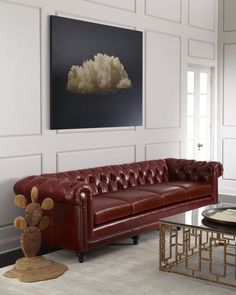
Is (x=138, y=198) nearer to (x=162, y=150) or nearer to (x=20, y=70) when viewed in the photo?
(x=20, y=70)

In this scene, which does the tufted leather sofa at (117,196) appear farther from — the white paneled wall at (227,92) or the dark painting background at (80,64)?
the white paneled wall at (227,92)

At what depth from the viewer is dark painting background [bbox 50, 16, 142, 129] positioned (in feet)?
17.2

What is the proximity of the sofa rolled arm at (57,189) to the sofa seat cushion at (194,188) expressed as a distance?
5.90ft

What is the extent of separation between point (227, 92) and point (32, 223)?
15.4 ft

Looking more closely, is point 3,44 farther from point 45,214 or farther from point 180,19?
point 180,19

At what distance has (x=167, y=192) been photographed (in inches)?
214

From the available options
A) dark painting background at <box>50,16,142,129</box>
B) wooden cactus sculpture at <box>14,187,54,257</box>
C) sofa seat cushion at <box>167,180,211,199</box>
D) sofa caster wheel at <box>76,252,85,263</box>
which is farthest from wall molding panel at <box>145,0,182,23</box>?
sofa caster wheel at <box>76,252,85,263</box>

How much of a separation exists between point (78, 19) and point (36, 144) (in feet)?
4.77

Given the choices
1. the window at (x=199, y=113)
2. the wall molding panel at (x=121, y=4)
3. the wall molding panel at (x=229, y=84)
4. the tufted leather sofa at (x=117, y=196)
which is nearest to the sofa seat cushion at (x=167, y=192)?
the tufted leather sofa at (x=117, y=196)

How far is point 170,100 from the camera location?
23.2ft

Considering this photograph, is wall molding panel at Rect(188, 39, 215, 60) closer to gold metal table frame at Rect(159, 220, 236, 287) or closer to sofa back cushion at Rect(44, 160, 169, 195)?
sofa back cushion at Rect(44, 160, 169, 195)

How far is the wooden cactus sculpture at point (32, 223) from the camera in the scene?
418 cm

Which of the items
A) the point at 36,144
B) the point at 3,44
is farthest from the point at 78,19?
the point at 36,144

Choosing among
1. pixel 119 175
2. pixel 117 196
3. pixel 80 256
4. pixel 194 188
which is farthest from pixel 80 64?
pixel 80 256
